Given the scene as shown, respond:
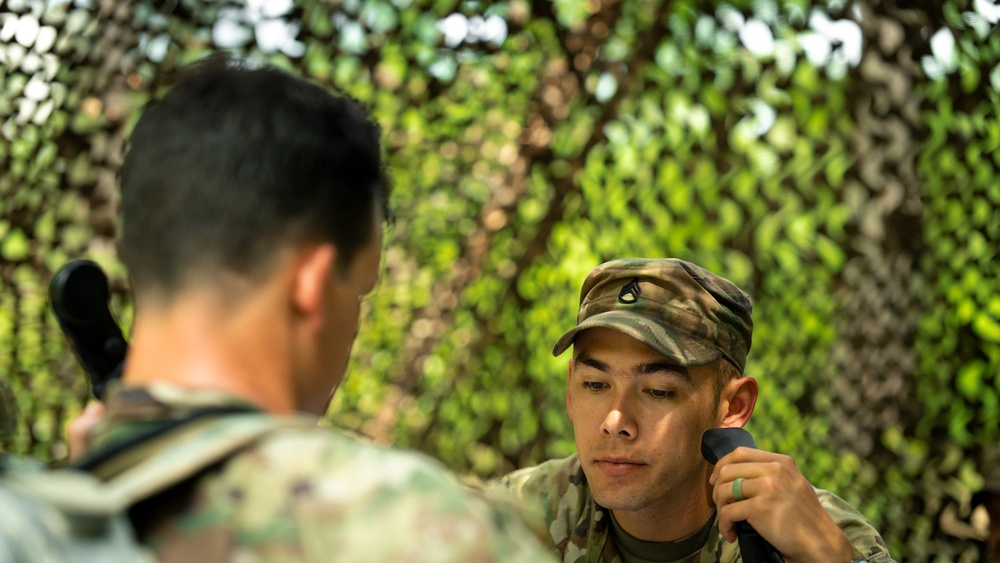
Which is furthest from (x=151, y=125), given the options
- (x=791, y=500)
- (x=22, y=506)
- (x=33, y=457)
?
(x=33, y=457)

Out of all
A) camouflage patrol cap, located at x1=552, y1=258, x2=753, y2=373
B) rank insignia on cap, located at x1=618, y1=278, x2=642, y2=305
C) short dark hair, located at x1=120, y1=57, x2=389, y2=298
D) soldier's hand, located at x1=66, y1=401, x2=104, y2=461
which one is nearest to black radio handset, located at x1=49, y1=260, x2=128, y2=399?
soldier's hand, located at x1=66, y1=401, x2=104, y2=461

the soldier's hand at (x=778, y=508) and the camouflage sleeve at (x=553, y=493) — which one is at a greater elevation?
the soldier's hand at (x=778, y=508)

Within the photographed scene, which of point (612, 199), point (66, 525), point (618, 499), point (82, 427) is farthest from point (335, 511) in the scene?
point (612, 199)

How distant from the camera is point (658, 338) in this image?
240 centimetres

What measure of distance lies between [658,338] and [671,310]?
9 centimetres

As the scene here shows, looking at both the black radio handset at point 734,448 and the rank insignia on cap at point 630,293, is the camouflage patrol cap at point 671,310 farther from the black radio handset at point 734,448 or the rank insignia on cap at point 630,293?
the black radio handset at point 734,448

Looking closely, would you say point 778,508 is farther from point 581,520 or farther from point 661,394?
point 581,520

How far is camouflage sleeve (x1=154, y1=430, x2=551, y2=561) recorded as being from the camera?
1044 millimetres

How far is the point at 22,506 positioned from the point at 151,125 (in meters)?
0.45

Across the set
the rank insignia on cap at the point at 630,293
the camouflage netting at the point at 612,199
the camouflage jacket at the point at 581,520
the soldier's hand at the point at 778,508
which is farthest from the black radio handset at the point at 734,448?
the camouflage netting at the point at 612,199

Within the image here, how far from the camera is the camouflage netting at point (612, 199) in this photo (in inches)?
148

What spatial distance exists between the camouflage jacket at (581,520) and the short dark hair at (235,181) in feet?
3.98

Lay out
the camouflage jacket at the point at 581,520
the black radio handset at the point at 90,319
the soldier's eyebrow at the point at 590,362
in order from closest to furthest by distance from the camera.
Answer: the black radio handset at the point at 90,319 → the camouflage jacket at the point at 581,520 → the soldier's eyebrow at the point at 590,362

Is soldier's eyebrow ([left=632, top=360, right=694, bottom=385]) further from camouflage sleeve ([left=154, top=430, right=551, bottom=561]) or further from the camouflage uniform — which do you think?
camouflage sleeve ([left=154, top=430, right=551, bottom=561])
